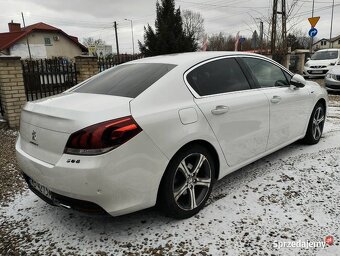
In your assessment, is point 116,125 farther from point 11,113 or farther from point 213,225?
point 11,113

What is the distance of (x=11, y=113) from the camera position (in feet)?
22.2

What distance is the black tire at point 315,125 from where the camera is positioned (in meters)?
4.61

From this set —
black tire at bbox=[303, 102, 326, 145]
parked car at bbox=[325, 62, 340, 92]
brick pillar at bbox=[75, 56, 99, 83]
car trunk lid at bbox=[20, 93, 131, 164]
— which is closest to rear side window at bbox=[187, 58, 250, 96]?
car trunk lid at bbox=[20, 93, 131, 164]

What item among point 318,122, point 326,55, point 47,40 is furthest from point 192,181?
point 47,40

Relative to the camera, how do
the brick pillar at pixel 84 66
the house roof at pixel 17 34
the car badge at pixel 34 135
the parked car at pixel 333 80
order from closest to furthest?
the car badge at pixel 34 135
the brick pillar at pixel 84 66
the parked car at pixel 333 80
the house roof at pixel 17 34

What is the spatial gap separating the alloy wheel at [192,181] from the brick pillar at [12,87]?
17.7 feet

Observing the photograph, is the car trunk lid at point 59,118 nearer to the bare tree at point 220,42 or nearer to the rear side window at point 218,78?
the rear side window at point 218,78

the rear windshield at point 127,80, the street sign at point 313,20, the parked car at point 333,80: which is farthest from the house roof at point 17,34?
the rear windshield at point 127,80

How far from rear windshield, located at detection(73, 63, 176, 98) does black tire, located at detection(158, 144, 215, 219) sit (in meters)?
0.68

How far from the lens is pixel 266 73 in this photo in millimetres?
3893

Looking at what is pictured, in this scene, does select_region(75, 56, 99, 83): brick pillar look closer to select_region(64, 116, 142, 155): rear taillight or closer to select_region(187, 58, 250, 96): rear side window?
select_region(187, 58, 250, 96): rear side window

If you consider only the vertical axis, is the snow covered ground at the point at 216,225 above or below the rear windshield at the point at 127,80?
below

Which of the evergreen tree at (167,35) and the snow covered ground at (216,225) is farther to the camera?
the evergreen tree at (167,35)

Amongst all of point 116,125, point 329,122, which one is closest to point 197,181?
point 116,125
